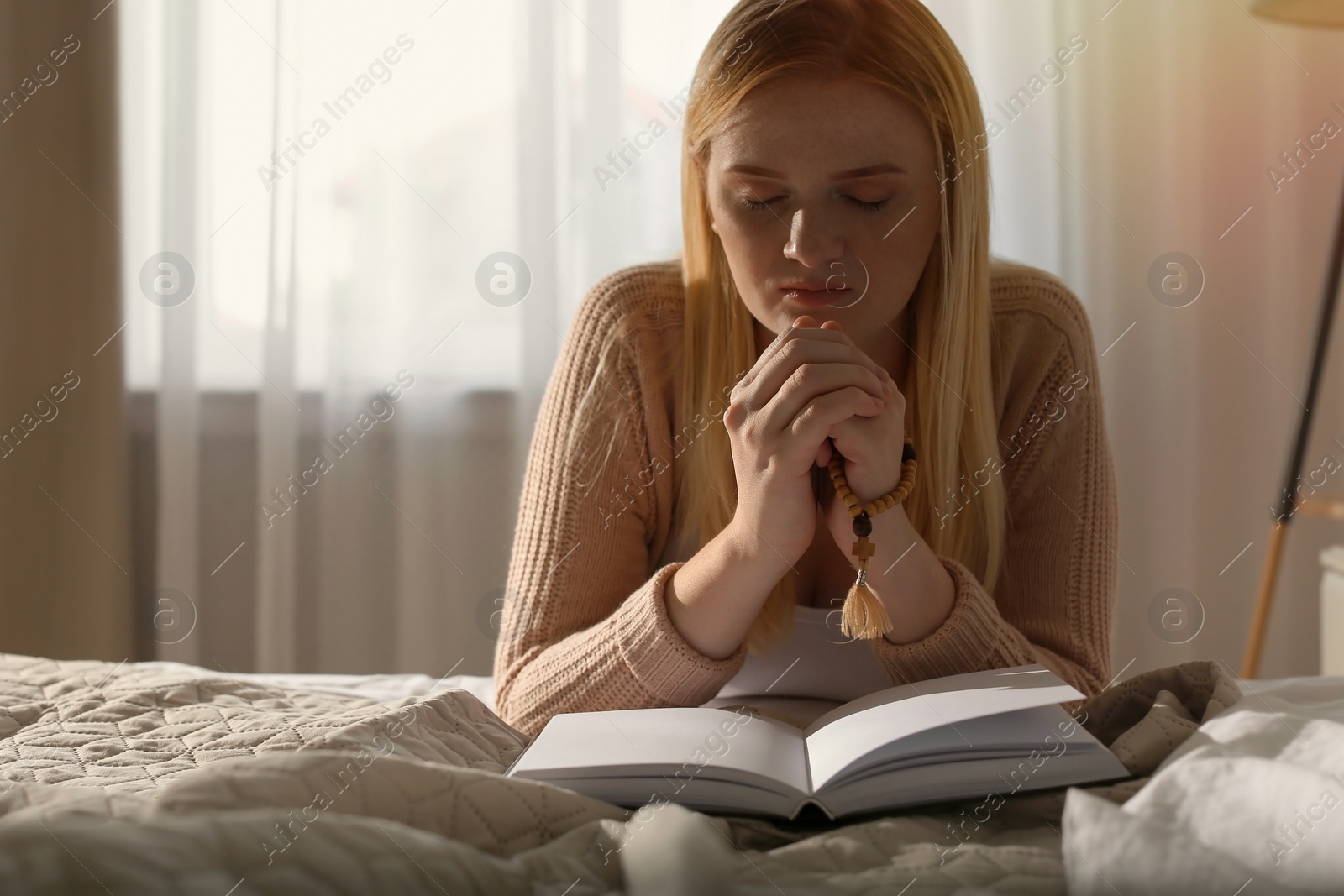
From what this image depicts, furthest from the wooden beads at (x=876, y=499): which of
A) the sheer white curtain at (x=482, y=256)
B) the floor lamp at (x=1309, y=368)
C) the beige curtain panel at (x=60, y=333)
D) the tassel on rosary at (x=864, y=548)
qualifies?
the beige curtain panel at (x=60, y=333)

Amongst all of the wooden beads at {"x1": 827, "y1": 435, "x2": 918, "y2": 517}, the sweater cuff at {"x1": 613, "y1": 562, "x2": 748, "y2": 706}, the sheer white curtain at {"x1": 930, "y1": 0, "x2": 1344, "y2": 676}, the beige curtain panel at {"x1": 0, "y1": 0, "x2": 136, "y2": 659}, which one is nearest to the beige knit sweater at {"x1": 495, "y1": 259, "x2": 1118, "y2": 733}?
the sweater cuff at {"x1": 613, "y1": 562, "x2": 748, "y2": 706}

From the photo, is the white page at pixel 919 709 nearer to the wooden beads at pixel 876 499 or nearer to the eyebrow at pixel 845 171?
the wooden beads at pixel 876 499

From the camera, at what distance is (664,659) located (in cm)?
Result: 90

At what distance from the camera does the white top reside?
1.05 m

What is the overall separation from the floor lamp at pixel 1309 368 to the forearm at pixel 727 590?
127cm

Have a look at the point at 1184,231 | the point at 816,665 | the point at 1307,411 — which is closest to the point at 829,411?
the point at 816,665

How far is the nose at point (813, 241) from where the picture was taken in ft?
3.05

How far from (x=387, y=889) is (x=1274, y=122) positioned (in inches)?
87.4

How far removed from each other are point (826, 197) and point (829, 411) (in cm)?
23

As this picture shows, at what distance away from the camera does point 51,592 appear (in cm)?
212

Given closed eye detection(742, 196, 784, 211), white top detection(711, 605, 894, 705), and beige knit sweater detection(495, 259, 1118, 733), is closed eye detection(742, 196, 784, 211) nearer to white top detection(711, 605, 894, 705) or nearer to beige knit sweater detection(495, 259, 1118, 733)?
beige knit sweater detection(495, 259, 1118, 733)

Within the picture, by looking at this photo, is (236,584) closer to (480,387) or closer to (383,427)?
(383,427)

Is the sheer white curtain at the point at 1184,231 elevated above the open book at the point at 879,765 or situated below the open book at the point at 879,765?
above

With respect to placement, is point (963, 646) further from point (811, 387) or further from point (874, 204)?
point (874, 204)
